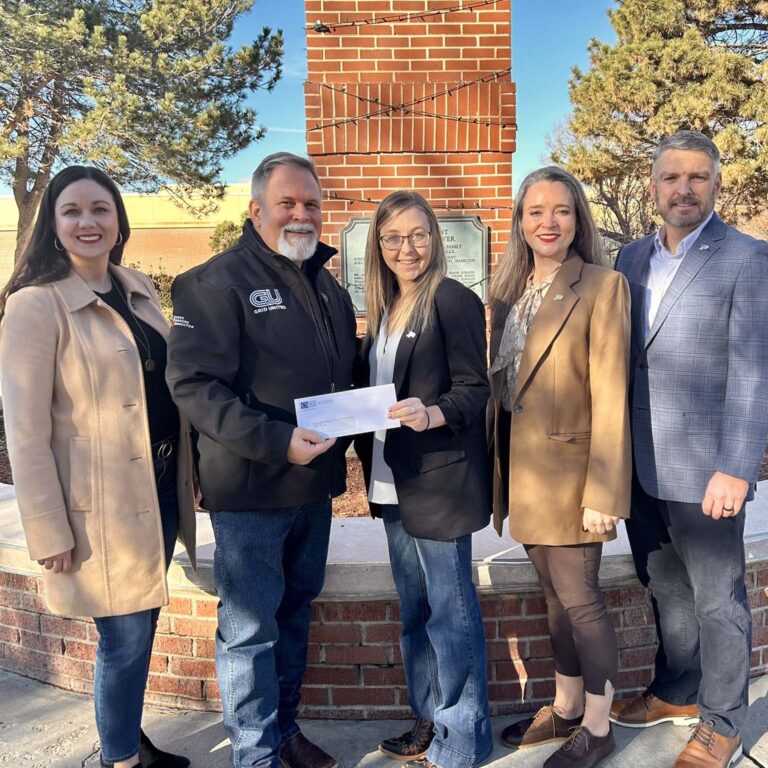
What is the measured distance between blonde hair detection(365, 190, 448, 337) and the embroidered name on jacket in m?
0.37

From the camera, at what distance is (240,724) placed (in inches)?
88.8

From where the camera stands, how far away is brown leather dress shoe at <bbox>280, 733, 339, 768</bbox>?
8.20ft

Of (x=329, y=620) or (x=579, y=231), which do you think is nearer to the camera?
(x=579, y=231)

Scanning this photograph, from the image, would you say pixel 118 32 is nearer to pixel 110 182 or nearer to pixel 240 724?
pixel 110 182

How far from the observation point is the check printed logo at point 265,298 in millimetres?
2166

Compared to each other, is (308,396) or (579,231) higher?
(579,231)

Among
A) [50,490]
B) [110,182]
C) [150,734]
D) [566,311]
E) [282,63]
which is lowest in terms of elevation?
[150,734]

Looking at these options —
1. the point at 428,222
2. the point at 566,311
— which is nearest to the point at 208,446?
the point at 428,222

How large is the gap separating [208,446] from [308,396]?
35cm

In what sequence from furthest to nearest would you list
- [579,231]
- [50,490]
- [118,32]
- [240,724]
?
[118,32] < [579,231] < [240,724] < [50,490]

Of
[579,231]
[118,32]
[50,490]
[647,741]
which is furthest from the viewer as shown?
[118,32]

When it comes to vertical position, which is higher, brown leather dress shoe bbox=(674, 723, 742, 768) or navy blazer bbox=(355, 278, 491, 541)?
navy blazer bbox=(355, 278, 491, 541)

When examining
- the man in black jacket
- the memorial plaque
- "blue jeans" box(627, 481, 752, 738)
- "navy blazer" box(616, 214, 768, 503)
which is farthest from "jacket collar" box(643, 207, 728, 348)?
the memorial plaque

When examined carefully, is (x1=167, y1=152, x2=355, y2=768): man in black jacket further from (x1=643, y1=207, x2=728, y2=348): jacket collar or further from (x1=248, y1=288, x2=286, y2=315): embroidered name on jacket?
(x1=643, y1=207, x2=728, y2=348): jacket collar
